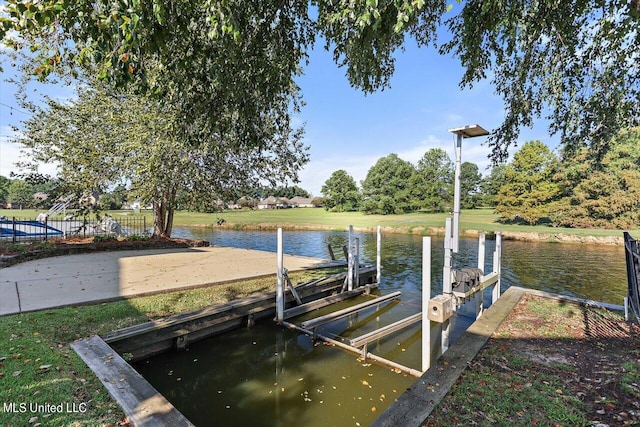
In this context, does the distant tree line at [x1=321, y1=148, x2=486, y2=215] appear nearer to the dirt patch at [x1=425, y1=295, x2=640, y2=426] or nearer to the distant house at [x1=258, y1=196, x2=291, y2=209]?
the distant house at [x1=258, y1=196, x2=291, y2=209]

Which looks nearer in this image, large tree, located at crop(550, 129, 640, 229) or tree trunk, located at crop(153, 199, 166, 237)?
tree trunk, located at crop(153, 199, 166, 237)

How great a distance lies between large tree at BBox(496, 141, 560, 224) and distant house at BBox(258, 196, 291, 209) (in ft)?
181

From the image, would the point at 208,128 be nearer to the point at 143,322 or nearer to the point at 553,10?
the point at 143,322

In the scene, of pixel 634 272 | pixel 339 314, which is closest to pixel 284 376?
pixel 339 314

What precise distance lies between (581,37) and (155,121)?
9.68 meters

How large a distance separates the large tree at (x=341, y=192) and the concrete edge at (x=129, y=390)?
4895 centimetres

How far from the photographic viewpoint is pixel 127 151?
9422mm

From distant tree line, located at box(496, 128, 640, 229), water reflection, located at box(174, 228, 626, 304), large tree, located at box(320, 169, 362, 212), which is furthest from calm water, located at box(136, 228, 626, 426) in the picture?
large tree, located at box(320, 169, 362, 212)

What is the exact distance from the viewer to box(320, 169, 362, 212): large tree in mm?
52000

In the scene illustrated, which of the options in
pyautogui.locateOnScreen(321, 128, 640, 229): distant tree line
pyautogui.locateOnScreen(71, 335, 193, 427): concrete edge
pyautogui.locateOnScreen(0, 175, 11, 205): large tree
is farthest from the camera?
pyautogui.locateOnScreen(0, 175, 11, 205): large tree

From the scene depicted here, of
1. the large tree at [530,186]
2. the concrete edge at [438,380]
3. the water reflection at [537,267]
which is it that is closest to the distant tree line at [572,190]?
the large tree at [530,186]

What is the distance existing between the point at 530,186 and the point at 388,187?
19.6 metres

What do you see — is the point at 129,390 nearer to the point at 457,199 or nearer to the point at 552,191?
the point at 457,199

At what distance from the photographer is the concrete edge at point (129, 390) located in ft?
7.23
